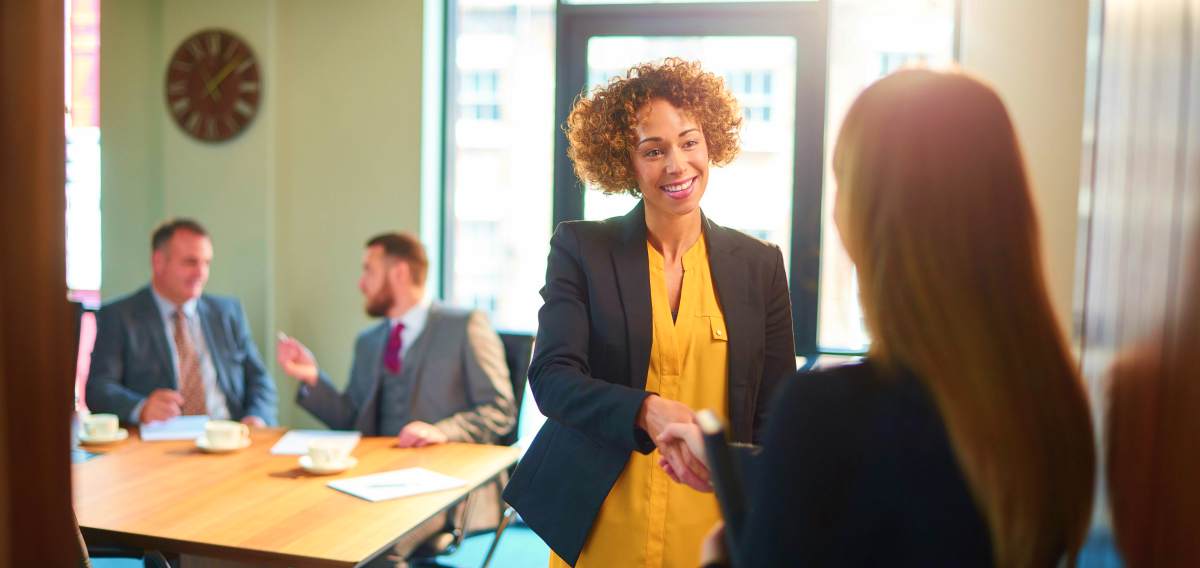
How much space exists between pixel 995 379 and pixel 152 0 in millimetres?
4996

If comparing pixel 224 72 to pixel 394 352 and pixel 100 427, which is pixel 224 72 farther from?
pixel 100 427

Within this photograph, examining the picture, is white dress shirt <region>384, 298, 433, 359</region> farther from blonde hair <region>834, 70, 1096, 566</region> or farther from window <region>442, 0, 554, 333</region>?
blonde hair <region>834, 70, 1096, 566</region>

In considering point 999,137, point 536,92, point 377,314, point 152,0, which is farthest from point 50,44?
point 152,0

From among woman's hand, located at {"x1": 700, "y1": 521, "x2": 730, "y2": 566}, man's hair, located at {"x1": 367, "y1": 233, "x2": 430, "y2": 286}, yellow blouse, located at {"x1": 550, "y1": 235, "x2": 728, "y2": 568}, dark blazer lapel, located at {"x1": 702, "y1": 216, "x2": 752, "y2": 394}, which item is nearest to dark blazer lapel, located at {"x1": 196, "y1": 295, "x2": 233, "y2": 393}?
man's hair, located at {"x1": 367, "y1": 233, "x2": 430, "y2": 286}

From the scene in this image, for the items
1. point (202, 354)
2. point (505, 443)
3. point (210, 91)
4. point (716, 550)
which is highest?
point (210, 91)

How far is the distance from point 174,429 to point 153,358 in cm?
63

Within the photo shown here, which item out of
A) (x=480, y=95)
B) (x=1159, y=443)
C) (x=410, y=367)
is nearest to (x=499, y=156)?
(x=480, y=95)

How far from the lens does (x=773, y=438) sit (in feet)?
2.93

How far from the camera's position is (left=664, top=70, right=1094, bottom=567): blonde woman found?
863 millimetres

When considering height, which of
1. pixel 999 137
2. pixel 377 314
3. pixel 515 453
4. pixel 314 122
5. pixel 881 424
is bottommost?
pixel 515 453

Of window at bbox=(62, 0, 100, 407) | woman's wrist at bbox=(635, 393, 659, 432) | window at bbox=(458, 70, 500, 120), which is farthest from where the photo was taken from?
window at bbox=(62, 0, 100, 407)

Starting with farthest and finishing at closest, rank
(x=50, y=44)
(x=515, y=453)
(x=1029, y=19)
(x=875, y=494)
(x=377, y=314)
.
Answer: (x=1029, y=19)
(x=377, y=314)
(x=515, y=453)
(x=875, y=494)
(x=50, y=44)

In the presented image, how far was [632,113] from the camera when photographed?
1867 mm

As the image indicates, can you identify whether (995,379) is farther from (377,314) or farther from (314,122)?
(314,122)
